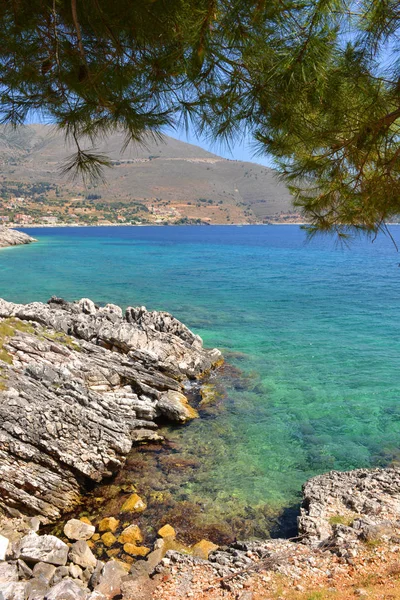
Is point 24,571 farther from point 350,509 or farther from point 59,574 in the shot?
point 350,509

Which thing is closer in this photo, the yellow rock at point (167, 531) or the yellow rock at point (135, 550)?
the yellow rock at point (135, 550)

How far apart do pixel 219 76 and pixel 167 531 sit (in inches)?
270

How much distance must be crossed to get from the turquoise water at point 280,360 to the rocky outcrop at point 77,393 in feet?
5.26

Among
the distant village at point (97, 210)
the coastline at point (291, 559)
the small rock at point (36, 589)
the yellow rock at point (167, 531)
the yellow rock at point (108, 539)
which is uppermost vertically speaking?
the distant village at point (97, 210)

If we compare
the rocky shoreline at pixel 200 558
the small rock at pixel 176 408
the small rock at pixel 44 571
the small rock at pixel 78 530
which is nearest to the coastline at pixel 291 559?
the rocky shoreline at pixel 200 558

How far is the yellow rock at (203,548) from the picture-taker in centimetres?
634

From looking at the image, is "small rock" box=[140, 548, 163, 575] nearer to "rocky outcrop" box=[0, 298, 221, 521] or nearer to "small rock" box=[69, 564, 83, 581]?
"small rock" box=[69, 564, 83, 581]

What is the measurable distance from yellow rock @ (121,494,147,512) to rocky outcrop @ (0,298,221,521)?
86 centimetres

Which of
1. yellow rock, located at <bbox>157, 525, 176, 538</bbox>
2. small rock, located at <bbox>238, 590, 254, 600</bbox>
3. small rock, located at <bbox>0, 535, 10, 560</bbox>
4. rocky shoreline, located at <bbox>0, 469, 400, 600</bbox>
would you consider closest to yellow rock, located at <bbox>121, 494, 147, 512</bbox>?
rocky shoreline, located at <bbox>0, 469, 400, 600</bbox>

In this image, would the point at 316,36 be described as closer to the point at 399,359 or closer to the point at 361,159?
the point at 361,159

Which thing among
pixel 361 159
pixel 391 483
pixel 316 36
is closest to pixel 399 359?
pixel 391 483

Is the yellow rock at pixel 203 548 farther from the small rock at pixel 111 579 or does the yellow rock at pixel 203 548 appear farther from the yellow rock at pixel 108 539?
the yellow rock at pixel 108 539

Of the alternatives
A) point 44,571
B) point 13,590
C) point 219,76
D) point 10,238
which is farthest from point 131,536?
point 10,238

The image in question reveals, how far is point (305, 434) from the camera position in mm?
10586
